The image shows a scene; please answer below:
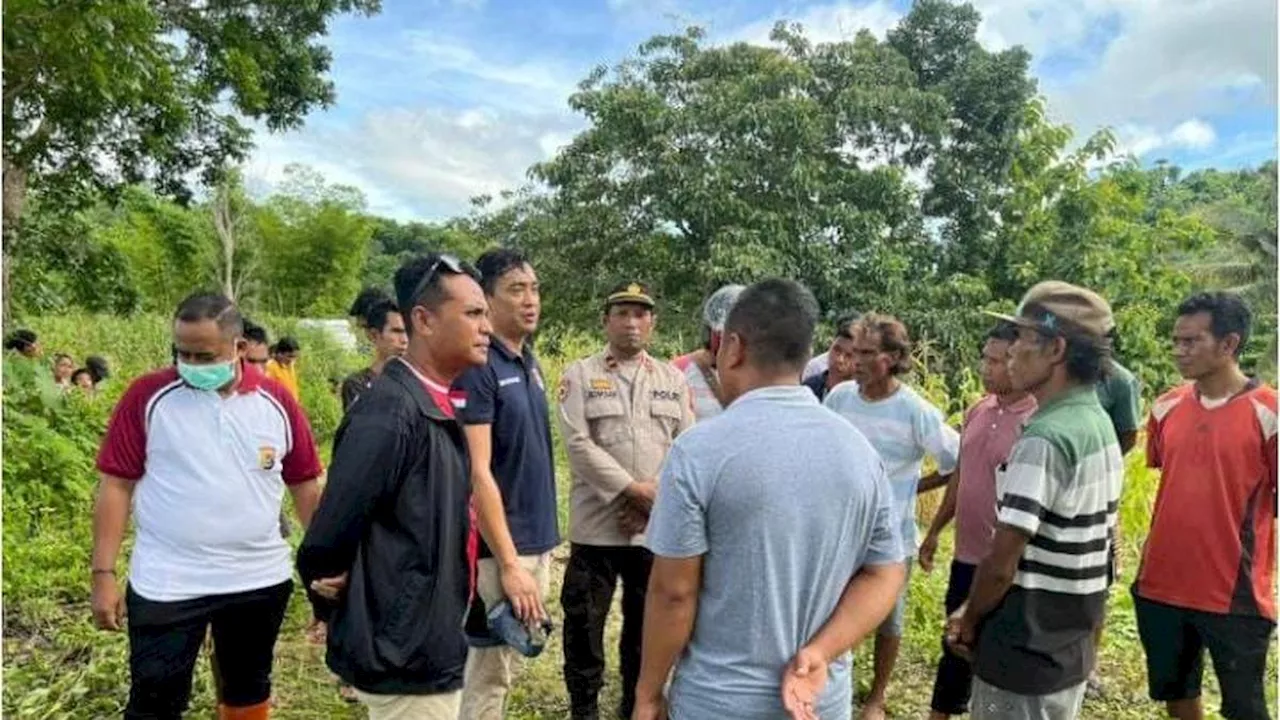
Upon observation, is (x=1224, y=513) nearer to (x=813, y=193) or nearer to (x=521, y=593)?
(x=521, y=593)

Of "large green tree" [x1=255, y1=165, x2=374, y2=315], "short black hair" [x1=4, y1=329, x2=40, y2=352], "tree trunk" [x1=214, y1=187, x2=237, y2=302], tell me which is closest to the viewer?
"short black hair" [x1=4, y1=329, x2=40, y2=352]

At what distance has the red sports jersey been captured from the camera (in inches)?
121

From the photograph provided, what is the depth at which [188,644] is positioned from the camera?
9.24ft

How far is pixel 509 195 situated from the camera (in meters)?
18.8

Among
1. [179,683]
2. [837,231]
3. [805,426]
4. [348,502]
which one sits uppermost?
[837,231]

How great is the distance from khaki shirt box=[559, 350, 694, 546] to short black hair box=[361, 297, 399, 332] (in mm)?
871

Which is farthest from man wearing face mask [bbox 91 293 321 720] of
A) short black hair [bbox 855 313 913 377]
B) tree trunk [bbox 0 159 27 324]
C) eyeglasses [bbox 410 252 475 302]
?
tree trunk [bbox 0 159 27 324]

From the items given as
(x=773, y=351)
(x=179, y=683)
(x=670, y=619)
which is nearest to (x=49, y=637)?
(x=179, y=683)

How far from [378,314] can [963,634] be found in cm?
264

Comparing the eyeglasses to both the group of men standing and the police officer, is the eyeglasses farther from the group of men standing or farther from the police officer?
the police officer

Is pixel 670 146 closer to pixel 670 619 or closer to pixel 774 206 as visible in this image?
pixel 774 206

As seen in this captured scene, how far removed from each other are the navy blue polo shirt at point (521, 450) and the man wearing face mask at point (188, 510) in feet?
2.37

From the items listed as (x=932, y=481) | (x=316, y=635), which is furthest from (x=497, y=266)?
(x=316, y=635)

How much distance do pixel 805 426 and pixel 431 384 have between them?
911 millimetres
